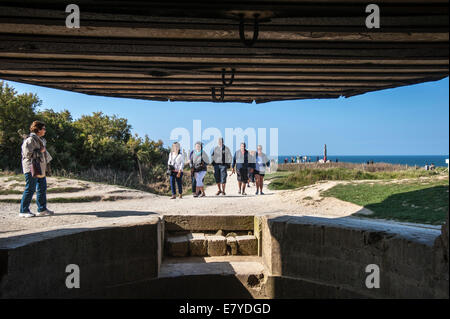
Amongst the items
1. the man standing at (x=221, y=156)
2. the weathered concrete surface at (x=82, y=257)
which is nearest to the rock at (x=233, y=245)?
the weathered concrete surface at (x=82, y=257)

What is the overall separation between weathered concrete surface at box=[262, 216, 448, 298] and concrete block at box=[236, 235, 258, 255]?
40 cm

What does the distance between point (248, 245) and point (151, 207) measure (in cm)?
360

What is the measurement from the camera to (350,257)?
440 centimetres

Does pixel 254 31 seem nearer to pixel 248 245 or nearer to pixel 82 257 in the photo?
pixel 82 257

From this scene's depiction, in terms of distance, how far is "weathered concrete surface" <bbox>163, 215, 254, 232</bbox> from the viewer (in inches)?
252

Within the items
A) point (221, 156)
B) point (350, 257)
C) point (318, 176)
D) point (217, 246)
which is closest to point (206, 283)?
point (217, 246)

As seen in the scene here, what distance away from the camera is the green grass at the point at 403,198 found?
654 cm

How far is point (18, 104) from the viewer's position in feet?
57.5

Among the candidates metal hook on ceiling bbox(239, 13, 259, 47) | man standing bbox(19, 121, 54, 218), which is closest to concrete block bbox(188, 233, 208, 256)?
man standing bbox(19, 121, 54, 218)

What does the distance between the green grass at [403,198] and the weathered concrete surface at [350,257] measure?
88.1 inches

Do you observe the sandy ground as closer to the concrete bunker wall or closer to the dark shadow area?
the dark shadow area

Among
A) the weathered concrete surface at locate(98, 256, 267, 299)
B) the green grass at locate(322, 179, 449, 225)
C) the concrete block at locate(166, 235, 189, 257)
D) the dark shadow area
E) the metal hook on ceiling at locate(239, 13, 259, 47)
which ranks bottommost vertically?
the weathered concrete surface at locate(98, 256, 267, 299)

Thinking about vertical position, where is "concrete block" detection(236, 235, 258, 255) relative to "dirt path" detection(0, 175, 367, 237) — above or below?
below
